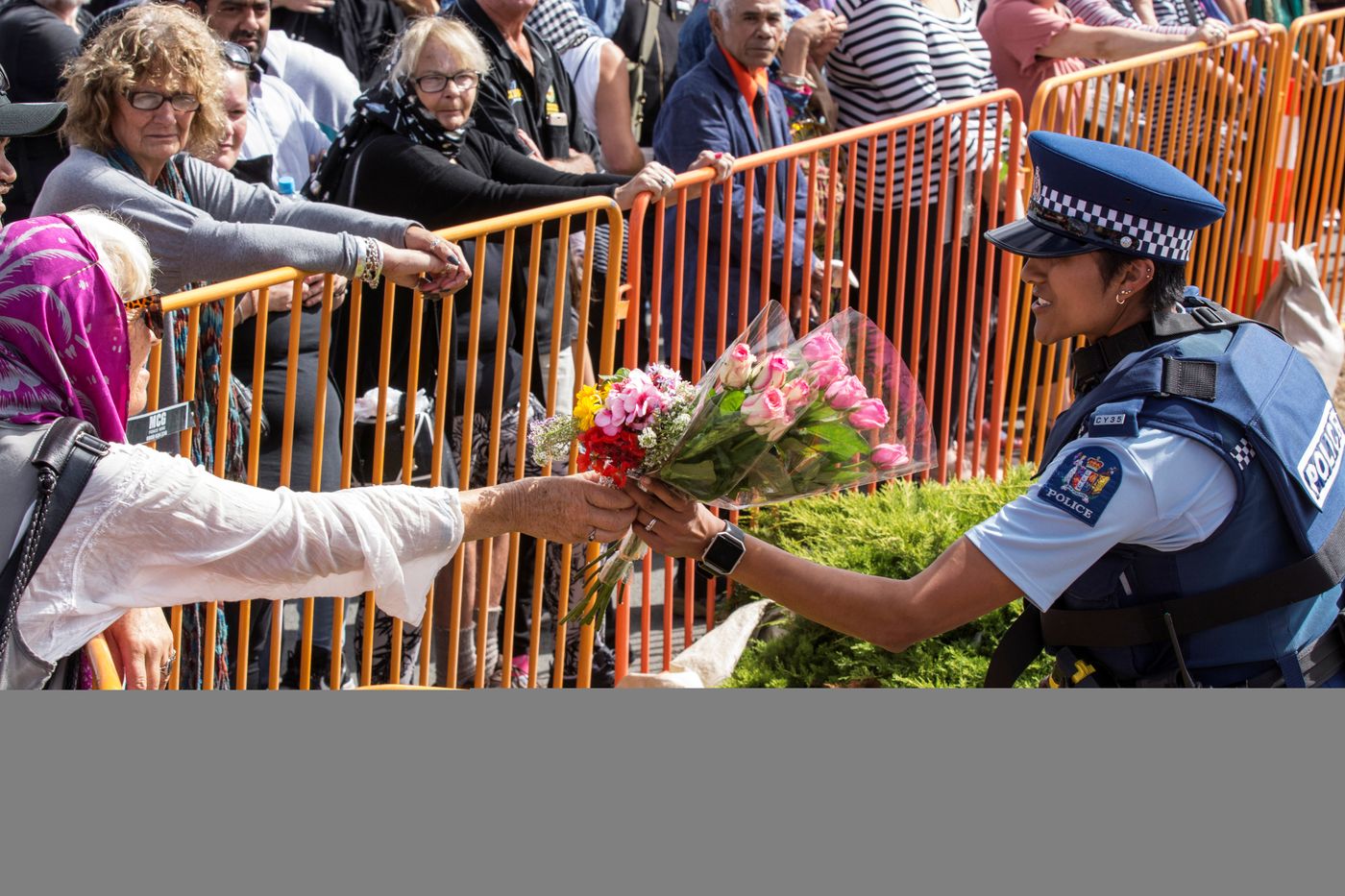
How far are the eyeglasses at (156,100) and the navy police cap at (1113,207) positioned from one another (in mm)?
2275

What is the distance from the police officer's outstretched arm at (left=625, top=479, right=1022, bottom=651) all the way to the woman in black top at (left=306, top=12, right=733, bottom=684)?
150 centimetres

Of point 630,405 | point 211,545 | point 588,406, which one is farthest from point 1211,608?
point 211,545

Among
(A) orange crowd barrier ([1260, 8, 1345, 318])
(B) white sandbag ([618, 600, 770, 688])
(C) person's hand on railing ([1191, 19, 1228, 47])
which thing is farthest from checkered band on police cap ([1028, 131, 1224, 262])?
(A) orange crowd barrier ([1260, 8, 1345, 318])

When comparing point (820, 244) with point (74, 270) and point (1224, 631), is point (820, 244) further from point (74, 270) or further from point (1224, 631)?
point (74, 270)

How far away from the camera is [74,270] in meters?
2.93

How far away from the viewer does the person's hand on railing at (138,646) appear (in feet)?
11.2

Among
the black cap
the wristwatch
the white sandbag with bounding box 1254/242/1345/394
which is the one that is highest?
the black cap

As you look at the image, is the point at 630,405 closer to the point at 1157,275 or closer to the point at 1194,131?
the point at 1157,275

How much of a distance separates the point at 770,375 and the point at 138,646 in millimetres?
1435

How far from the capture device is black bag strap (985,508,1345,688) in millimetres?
3148

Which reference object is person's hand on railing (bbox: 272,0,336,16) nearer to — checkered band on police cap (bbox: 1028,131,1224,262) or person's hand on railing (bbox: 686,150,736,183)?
person's hand on railing (bbox: 686,150,736,183)

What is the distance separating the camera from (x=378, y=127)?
537 cm

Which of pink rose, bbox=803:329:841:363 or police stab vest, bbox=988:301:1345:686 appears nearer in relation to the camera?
police stab vest, bbox=988:301:1345:686

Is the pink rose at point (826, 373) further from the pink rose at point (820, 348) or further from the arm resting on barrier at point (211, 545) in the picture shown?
the arm resting on barrier at point (211, 545)
